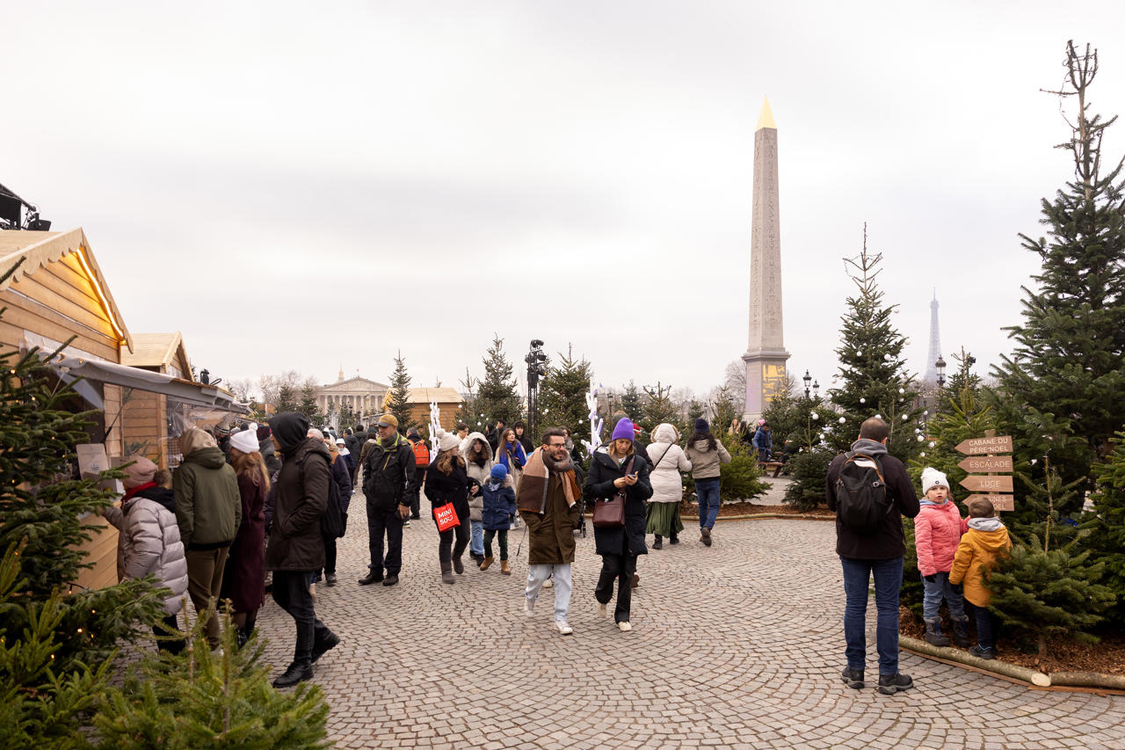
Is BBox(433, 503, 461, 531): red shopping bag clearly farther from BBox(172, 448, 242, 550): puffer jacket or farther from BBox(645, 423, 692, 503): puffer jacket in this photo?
BBox(172, 448, 242, 550): puffer jacket

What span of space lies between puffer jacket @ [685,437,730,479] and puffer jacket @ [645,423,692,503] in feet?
1.95

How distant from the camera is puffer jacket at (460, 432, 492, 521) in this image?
9055 millimetres

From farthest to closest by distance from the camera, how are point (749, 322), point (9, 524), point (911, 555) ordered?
point (749, 322), point (911, 555), point (9, 524)

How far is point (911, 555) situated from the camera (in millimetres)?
5898

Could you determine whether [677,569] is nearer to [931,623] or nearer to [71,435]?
[931,623]

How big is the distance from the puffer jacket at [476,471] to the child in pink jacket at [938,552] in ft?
17.1

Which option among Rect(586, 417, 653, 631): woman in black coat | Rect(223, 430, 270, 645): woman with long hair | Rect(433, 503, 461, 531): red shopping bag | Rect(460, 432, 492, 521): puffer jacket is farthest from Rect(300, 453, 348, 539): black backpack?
Rect(460, 432, 492, 521): puffer jacket

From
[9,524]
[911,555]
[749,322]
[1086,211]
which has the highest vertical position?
[749,322]

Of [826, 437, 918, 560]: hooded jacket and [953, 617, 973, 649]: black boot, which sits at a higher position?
[826, 437, 918, 560]: hooded jacket

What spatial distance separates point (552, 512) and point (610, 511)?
557 mm

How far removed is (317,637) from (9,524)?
2.79 meters

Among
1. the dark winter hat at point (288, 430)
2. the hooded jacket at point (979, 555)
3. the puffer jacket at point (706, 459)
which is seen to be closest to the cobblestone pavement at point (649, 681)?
the hooded jacket at point (979, 555)

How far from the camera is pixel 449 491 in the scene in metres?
8.34

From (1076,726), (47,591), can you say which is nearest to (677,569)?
(1076,726)
